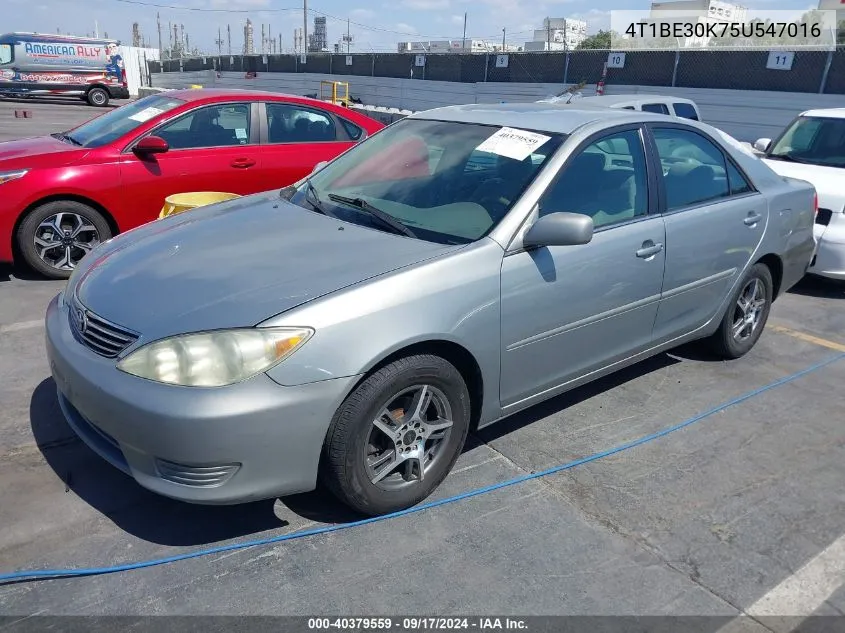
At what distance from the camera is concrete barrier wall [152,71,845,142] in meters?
15.8

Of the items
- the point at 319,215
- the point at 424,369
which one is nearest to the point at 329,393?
the point at 424,369

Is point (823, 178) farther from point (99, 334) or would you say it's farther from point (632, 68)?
point (632, 68)

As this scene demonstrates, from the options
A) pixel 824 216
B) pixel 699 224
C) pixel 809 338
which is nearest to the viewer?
pixel 699 224

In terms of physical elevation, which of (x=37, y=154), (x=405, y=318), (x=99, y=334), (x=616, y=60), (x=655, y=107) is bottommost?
(x=99, y=334)

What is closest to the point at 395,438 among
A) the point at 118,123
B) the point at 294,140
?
the point at 294,140

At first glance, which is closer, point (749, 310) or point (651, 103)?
point (749, 310)

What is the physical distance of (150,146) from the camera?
18.9 feet

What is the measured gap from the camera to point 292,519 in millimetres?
2916

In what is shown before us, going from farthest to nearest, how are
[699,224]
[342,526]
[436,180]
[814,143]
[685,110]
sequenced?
[685,110]
[814,143]
[699,224]
[436,180]
[342,526]

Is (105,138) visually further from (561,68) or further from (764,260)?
(561,68)

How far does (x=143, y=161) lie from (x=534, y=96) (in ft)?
55.7

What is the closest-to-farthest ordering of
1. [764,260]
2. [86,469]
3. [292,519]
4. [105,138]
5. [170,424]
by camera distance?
[170,424] → [292,519] → [86,469] → [764,260] → [105,138]

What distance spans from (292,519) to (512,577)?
36.8 inches

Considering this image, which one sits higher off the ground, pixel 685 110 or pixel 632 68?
pixel 632 68
